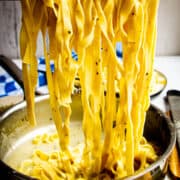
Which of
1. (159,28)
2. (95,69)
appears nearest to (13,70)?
(95,69)

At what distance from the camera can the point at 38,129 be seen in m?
0.99

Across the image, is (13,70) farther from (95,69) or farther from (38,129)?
(95,69)

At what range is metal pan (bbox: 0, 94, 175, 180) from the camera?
84cm

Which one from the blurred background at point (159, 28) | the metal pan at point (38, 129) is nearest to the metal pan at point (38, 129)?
the metal pan at point (38, 129)

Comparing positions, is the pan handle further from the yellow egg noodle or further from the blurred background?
the blurred background

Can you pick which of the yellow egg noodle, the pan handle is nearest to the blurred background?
the pan handle

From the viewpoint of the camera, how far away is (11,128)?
2.89ft

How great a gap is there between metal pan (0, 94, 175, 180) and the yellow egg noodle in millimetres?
75

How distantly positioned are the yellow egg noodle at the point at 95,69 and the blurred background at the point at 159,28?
0.93 metres

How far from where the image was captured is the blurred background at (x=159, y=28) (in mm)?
1572

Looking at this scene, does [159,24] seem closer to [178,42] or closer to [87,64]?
[178,42]

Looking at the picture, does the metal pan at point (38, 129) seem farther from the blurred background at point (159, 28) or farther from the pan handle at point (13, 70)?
the blurred background at point (159, 28)

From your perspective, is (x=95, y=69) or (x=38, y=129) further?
(x=38, y=129)

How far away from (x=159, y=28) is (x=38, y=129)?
858 millimetres
